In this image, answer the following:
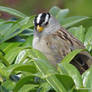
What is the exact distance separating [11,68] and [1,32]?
2.44 ft

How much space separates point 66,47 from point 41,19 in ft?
1.19

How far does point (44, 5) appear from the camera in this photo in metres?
6.26

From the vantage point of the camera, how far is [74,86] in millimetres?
1929

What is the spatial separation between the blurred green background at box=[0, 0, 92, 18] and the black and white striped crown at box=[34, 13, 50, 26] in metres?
2.65

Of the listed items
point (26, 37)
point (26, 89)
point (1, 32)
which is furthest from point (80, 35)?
point (26, 89)

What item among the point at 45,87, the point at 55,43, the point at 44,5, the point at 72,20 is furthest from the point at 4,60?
the point at 44,5

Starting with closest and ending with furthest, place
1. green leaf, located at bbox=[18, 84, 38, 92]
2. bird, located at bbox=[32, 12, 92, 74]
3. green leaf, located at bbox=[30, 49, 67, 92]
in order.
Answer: green leaf, located at bbox=[30, 49, 67, 92] → green leaf, located at bbox=[18, 84, 38, 92] → bird, located at bbox=[32, 12, 92, 74]

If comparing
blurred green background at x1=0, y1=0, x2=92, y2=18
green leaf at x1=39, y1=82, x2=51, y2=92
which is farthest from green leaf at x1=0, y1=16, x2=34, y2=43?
blurred green background at x1=0, y1=0, x2=92, y2=18

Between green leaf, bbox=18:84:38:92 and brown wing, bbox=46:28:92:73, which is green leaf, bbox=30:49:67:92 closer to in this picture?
green leaf, bbox=18:84:38:92

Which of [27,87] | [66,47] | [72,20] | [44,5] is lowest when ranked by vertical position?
[44,5]

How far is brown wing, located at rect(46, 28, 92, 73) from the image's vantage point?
9.06 feet

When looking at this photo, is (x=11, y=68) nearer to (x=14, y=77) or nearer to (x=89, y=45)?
(x=14, y=77)

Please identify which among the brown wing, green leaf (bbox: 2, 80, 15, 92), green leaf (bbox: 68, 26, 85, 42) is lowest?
the brown wing

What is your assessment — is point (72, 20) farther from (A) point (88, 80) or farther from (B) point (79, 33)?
(A) point (88, 80)
